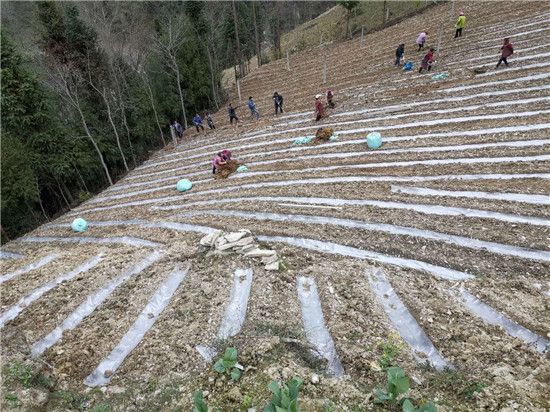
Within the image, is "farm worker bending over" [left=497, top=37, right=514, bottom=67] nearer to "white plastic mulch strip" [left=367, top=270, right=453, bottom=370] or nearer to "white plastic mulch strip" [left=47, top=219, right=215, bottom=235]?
"white plastic mulch strip" [left=367, top=270, right=453, bottom=370]

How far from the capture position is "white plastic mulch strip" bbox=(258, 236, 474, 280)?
227 inches

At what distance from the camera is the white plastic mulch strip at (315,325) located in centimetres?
418

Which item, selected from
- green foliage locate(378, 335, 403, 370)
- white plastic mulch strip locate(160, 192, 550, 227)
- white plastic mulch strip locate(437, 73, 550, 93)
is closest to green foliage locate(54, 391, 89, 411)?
green foliage locate(378, 335, 403, 370)

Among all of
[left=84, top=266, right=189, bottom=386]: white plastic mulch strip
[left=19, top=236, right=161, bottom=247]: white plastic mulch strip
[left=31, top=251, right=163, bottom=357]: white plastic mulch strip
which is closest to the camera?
[left=84, top=266, right=189, bottom=386]: white plastic mulch strip

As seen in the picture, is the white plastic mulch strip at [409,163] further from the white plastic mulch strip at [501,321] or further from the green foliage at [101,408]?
the green foliage at [101,408]

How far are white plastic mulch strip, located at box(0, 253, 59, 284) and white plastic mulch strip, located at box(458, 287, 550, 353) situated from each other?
8.79 metres

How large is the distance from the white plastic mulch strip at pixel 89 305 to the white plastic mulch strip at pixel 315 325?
3342mm

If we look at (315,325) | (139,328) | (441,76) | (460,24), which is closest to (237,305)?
(315,325)

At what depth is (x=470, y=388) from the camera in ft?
11.3

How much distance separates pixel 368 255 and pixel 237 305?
272 cm

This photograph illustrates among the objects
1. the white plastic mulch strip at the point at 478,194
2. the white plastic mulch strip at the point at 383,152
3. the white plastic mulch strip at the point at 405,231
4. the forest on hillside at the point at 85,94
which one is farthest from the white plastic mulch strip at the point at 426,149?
the forest on hillside at the point at 85,94

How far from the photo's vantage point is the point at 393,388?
3.19 metres

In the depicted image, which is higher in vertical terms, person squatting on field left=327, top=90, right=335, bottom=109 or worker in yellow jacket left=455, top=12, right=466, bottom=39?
worker in yellow jacket left=455, top=12, right=466, bottom=39

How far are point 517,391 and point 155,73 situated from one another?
2775 centimetres
